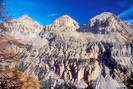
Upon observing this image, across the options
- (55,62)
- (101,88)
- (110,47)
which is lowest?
(101,88)

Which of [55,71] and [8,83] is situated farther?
[55,71]

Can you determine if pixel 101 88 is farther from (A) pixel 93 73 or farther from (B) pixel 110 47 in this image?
(B) pixel 110 47

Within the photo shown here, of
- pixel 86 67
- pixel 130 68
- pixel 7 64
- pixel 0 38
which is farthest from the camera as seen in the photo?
pixel 86 67

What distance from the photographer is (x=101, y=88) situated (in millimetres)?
111938

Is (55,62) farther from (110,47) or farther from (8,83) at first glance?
(8,83)

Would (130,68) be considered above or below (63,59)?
below

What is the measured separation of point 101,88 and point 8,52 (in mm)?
108007

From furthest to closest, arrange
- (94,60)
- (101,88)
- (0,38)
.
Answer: (94,60), (101,88), (0,38)

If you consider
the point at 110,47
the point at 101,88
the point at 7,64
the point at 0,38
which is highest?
the point at 110,47

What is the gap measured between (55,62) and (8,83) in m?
183

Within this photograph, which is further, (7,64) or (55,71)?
(55,71)

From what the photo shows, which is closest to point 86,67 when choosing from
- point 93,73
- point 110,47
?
point 93,73

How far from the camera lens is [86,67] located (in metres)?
178

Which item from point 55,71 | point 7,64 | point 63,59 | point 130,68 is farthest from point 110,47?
point 7,64
